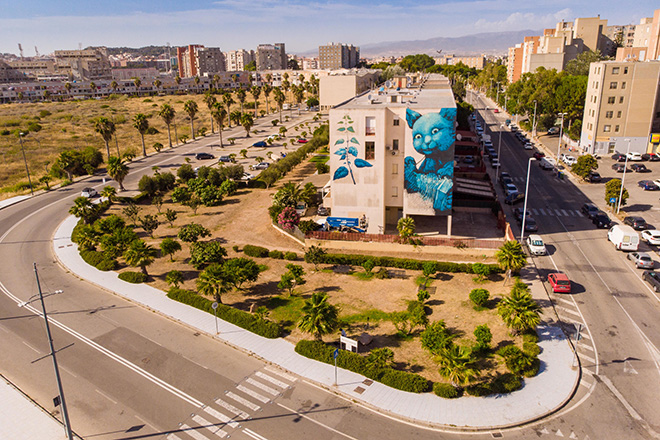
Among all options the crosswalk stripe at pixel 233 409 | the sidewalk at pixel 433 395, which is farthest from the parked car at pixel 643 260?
the crosswalk stripe at pixel 233 409

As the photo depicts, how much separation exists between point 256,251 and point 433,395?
80.2 ft

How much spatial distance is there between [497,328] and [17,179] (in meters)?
84.9

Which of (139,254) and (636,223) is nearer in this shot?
(139,254)

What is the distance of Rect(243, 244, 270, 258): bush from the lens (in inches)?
1751

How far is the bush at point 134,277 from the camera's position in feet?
129

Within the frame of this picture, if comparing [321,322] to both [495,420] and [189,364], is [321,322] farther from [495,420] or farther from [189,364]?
[495,420]

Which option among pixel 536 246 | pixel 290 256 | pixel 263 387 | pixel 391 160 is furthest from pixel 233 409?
pixel 536 246

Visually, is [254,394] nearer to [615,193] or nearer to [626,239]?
[626,239]

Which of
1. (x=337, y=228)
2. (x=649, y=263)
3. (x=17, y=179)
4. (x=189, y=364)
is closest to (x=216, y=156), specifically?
(x=17, y=179)

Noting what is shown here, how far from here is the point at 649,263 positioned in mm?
38562

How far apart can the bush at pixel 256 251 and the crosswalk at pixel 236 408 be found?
1786cm

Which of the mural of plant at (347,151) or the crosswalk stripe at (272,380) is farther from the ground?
the mural of plant at (347,151)

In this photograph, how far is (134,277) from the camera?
129ft

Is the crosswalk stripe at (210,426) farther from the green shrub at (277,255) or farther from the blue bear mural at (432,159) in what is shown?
the blue bear mural at (432,159)
